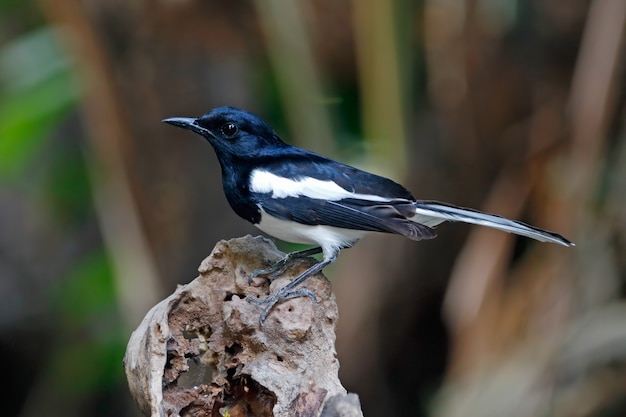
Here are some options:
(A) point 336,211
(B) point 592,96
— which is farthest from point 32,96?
(B) point 592,96

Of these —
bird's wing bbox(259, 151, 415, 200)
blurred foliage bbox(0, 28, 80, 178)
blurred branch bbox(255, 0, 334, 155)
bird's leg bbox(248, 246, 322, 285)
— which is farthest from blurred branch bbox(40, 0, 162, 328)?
bird's leg bbox(248, 246, 322, 285)

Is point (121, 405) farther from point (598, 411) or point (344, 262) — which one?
point (598, 411)

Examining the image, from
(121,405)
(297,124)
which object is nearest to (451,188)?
(297,124)

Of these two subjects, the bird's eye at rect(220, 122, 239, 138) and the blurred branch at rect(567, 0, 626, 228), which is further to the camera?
the blurred branch at rect(567, 0, 626, 228)

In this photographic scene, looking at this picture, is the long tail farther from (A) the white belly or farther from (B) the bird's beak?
(B) the bird's beak

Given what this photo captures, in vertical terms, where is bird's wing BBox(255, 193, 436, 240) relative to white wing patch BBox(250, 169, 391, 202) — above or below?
below

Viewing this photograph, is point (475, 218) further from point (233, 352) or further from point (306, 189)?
point (233, 352)
